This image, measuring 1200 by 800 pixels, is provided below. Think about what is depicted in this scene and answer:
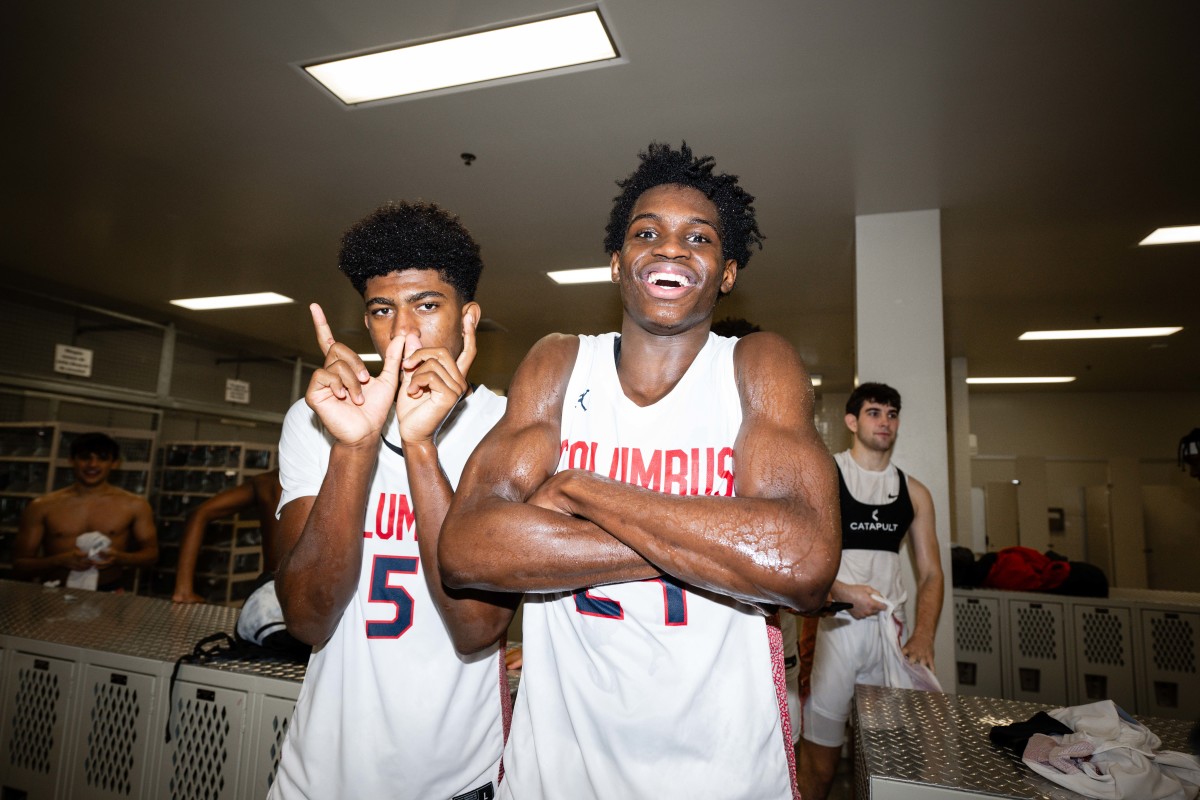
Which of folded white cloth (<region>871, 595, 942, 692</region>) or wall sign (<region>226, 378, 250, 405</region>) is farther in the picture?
wall sign (<region>226, 378, 250, 405</region>)

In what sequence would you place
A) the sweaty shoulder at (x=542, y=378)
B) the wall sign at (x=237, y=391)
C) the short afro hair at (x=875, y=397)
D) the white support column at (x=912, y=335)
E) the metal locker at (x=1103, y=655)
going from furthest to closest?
the wall sign at (x=237, y=391) < the metal locker at (x=1103, y=655) < the white support column at (x=912, y=335) < the short afro hair at (x=875, y=397) < the sweaty shoulder at (x=542, y=378)

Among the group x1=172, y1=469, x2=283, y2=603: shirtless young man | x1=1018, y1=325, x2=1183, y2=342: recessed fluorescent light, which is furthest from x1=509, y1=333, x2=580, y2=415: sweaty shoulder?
x1=1018, y1=325, x2=1183, y2=342: recessed fluorescent light

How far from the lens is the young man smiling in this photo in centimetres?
121

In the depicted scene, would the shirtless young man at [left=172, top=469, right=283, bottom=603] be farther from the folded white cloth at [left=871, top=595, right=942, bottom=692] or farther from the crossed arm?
the folded white cloth at [left=871, top=595, right=942, bottom=692]

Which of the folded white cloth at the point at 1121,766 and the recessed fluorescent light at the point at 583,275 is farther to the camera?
the recessed fluorescent light at the point at 583,275

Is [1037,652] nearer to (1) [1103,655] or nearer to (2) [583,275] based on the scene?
(1) [1103,655]

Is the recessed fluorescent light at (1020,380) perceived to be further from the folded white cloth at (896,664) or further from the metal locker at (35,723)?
the metal locker at (35,723)

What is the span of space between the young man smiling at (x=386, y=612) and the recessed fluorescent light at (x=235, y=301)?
590 cm

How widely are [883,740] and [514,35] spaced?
2.72 m

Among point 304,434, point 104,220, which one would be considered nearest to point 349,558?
point 304,434

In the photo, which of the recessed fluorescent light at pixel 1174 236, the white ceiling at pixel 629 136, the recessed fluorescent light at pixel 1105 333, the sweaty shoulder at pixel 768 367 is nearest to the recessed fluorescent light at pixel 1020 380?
the recessed fluorescent light at pixel 1105 333

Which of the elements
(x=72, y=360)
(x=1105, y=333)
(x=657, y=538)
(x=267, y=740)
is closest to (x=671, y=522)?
(x=657, y=538)

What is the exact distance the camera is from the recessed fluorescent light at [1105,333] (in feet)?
22.5

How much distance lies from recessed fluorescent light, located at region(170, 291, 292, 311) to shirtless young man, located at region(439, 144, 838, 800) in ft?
20.3
